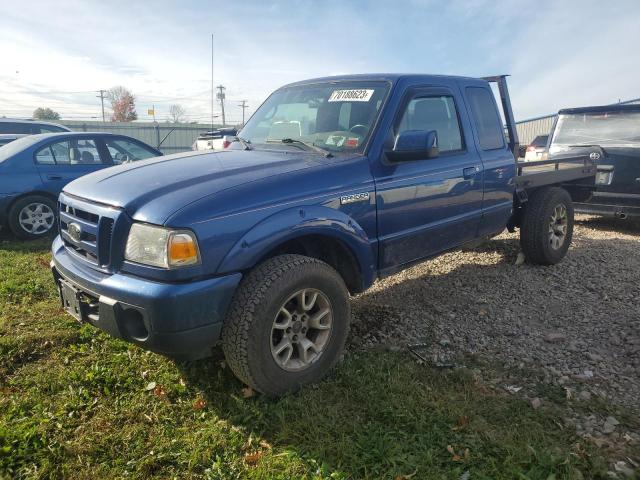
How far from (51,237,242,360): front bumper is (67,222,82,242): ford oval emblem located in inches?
13.5

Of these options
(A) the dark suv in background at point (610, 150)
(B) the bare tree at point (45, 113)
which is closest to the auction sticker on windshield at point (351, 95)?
(A) the dark suv in background at point (610, 150)

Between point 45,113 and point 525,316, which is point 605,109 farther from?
point 45,113

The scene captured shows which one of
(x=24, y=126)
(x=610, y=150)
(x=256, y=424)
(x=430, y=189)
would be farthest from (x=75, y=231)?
(x=24, y=126)

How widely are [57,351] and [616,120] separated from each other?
769 cm

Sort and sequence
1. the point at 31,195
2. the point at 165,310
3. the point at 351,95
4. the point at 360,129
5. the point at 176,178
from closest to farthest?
the point at 165,310 < the point at 176,178 < the point at 360,129 < the point at 351,95 < the point at 31,195

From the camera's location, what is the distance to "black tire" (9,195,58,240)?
6.37 meters

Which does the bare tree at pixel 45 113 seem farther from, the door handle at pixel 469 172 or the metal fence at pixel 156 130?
the door handle at pixel 469 172

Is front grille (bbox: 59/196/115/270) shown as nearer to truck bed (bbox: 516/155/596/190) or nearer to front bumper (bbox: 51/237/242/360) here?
front bumper (bbox: 51/237/242/360)

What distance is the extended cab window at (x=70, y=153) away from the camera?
671 cm

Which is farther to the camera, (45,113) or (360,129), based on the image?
(45,113)

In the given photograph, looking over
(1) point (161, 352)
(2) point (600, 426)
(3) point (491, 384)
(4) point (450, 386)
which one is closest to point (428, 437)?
(4) point (450, 386)

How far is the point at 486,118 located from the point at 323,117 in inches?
65.7

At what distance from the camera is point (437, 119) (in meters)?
3.93

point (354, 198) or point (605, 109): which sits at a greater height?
point (605, 109)
